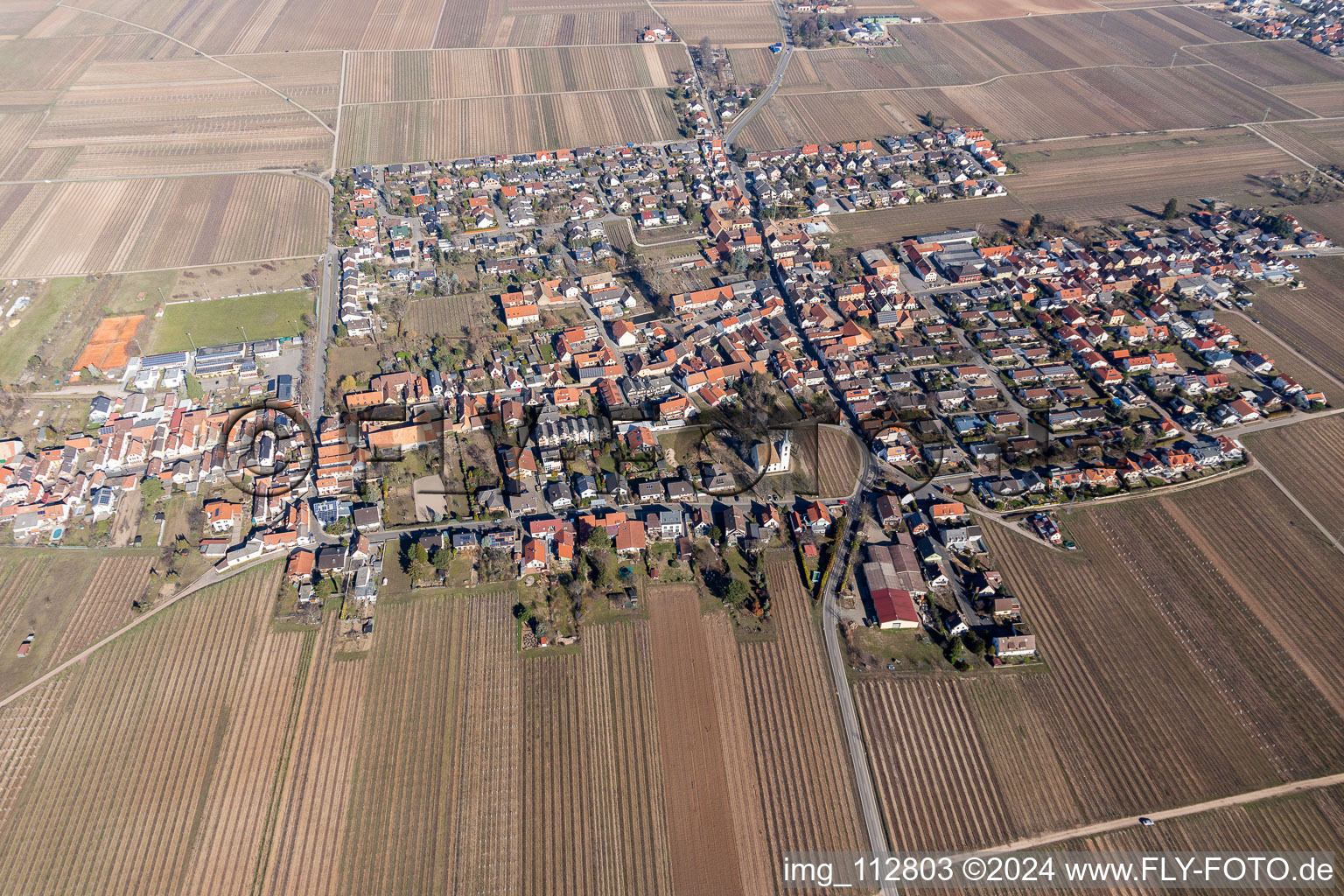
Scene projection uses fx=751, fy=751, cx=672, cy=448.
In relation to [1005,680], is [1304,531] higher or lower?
higher

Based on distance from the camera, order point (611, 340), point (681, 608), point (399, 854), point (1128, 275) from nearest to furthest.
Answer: point (399, 854) → point (681, 608) → point (611, 340) → point (1128, 275)

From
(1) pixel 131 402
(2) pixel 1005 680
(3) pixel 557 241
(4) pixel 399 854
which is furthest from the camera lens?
(3) pixel 557 241

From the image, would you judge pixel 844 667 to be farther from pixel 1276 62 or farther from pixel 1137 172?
pixel 1276 62

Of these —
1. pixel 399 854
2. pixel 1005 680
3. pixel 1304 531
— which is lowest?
pixel 399 854

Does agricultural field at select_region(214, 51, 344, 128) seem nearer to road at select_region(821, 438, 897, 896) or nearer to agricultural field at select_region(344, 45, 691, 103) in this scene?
agricultural field at select_region(344, 45, 691, 103)

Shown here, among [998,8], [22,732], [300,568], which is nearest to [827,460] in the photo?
[300,568]

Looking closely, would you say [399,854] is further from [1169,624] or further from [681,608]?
[1169,624]

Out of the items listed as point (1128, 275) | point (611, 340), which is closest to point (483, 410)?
point (611, 340)

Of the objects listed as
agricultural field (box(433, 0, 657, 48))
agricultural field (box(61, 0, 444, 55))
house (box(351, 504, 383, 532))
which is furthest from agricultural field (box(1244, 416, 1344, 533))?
agricultural field (box(61, 0, 444, 55))
